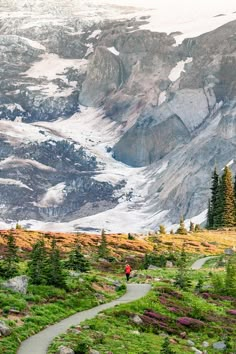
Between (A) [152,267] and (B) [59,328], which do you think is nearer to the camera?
Answer: (B) [59,328]

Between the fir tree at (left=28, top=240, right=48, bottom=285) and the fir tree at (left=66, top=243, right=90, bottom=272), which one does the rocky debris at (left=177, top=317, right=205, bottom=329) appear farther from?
the fir tree at (left=66, top=243, right=90, bottom=272)

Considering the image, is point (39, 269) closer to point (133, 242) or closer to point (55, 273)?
point (55, 273)

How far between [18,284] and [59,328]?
19.8 feet

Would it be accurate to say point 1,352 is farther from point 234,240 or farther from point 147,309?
point 234,240

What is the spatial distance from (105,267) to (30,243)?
15.3m

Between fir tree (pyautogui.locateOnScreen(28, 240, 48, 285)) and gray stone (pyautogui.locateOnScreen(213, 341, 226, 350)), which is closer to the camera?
gray stone (pyautogui.locateOnScreen(213, 341, 226, 350))

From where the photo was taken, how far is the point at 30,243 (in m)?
75.6

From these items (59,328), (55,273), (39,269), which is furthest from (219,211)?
(59,328)

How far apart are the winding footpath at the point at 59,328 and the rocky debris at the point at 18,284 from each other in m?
3.44

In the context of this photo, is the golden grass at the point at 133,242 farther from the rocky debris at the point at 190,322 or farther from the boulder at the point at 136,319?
the boulder at the point at 136,319

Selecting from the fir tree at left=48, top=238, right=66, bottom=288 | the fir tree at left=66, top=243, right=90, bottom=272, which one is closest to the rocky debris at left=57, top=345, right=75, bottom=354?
the fir tree at left=48, top=238, right=66, bottom=288

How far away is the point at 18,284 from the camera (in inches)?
1495

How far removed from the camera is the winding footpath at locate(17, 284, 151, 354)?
28.7 metres

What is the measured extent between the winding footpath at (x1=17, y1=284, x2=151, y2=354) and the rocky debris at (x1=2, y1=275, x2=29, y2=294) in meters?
3.44
